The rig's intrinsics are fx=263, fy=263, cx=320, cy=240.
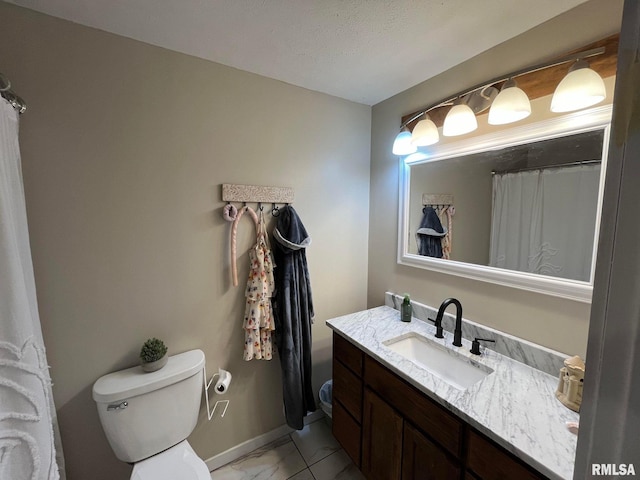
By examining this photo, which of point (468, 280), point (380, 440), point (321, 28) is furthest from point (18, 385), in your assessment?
point (468, 280)

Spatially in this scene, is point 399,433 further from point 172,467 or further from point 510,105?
point 510,105

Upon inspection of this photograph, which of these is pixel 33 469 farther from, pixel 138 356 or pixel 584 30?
pixel 584 30

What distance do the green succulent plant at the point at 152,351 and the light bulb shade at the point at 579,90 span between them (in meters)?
2.02

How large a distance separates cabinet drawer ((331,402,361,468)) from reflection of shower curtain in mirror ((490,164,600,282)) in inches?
45.1

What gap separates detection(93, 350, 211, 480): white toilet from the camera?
1137 mm

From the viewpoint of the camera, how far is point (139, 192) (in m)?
1.29

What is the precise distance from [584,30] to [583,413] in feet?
4.49

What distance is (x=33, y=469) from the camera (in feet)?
2.43

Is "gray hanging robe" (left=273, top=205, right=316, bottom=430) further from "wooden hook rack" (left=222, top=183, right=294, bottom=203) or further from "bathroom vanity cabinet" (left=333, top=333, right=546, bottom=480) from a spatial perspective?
"bathroom vanity cabinet" (left=333, top=333, right=546, bottom=480)

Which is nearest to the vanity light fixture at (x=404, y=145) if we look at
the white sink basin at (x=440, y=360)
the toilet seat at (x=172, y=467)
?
the white sink basin at (x=440, y=360)

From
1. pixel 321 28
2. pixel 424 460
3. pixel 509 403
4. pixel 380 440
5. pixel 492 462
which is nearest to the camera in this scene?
pixel 492 462

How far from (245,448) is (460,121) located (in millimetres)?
2301

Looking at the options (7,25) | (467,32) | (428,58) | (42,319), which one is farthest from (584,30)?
(42,319)

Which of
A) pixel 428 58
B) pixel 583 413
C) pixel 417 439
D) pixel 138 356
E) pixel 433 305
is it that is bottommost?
pixel 417 439
